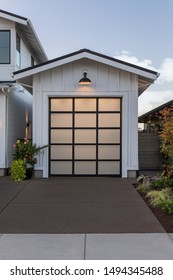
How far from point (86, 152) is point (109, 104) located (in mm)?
1858

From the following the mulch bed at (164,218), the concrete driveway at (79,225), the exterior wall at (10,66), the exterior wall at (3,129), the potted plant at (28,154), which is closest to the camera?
the concrete driveway at (79,225)

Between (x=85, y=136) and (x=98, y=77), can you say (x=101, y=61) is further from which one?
(x=85, y=136)

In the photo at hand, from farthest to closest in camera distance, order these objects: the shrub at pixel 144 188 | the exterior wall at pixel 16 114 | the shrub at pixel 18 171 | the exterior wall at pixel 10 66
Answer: the exterior wall at pixel 10 66 → the exterior wall at pixel 16 114 → the shrub at pixel 18 171 → the shrub at pixel 144 188

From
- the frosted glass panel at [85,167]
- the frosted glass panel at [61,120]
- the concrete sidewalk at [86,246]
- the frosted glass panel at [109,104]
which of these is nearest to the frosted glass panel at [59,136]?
the frosted glass panel at [61,120]

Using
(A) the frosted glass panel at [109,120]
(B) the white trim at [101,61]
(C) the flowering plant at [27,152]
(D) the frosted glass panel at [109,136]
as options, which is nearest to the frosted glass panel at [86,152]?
(D) the frosted glass panel at [109,136]

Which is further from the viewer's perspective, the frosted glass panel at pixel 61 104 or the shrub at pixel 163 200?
the frosted glass panel at pixel 61 104

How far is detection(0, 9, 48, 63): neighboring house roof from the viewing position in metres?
14.8

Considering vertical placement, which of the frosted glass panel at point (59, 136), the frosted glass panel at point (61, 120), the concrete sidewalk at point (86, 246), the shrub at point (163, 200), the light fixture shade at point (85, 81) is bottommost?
the concrete sidewalk at point (86, 246)

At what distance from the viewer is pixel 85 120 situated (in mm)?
13328

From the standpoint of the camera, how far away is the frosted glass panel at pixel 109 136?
43.6 ft

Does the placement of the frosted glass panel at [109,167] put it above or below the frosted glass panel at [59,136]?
below

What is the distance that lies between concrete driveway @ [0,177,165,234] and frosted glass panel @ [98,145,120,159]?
1600mm

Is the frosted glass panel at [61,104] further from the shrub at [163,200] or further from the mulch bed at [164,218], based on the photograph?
the mulch bed at [164,218]

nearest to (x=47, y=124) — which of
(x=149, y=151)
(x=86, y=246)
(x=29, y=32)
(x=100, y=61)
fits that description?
(x=100, y=61)
